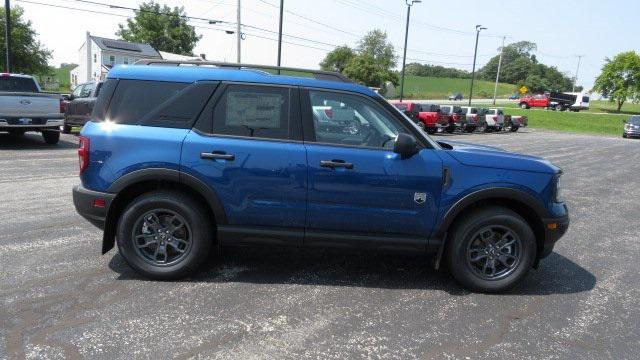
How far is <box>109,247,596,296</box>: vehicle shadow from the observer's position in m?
4.46

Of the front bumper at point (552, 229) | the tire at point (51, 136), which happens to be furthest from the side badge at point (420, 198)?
the tire at point (51, 136)

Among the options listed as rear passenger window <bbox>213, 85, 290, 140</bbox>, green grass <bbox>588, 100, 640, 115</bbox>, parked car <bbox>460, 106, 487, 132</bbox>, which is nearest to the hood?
rear passenger window <bbox>213, 85, 290, 140</bbox>

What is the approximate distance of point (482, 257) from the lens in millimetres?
4410

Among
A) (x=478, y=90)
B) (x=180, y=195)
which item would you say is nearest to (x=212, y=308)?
(x=180, y=195)

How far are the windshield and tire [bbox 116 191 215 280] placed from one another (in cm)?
1153

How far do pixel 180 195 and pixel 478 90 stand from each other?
114 metres

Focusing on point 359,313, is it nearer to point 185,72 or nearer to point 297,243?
point 297,243

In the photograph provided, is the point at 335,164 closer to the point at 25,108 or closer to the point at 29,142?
the point at 25,108

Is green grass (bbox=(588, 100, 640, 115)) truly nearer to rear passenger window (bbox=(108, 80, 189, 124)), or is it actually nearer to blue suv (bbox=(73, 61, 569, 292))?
blue suv (bbox=(73, 61, 569, 292))

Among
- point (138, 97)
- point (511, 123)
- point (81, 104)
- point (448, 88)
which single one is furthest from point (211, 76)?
point (448, 88)

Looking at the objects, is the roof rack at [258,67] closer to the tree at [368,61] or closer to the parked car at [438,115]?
the parked car at [438,115]

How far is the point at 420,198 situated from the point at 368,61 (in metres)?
83.6

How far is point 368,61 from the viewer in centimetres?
8475

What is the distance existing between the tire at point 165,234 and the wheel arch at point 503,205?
2077 mm
